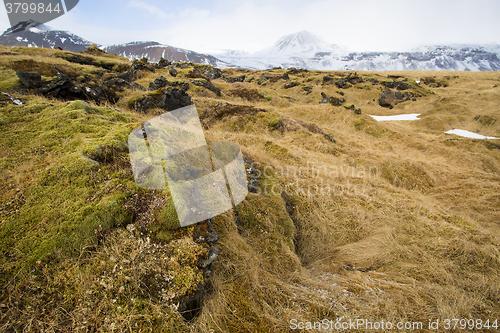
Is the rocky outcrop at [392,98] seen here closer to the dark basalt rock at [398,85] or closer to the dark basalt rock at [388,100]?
the dark basalt rock at [388,100]

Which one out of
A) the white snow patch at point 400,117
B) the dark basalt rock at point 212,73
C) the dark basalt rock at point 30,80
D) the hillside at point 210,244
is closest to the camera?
the hillside at point 210,244

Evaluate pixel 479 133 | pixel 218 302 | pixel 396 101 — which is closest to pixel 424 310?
pixel 218 302

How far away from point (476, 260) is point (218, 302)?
628 centimetres

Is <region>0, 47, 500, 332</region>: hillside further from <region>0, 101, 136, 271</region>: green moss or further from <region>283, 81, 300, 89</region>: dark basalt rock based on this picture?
<region>283, 81, 300, 89</region>: dark basalt rock

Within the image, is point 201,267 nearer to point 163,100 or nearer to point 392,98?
point 163,100

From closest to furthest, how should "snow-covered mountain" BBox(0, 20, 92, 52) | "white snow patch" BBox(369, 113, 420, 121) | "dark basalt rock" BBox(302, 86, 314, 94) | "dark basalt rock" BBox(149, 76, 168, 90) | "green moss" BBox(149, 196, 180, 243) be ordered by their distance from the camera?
"green moss" BBox(149, 196, 180, 243) < "dark basalt rock" BBox(149, 76, 168, 90) < "white snow patch" BBox(369, 113, 420, 121) < "dark basalt rock" BBox(302, 86, 314, 94) < "snow-covered mountain" BBox(0, 20, 92, 52)

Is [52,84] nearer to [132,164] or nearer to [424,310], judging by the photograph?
Result: [132,164]

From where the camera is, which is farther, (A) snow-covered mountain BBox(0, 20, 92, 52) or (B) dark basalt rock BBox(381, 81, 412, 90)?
(A) snow-covered mountain BBox(0, 20, 92, 52)

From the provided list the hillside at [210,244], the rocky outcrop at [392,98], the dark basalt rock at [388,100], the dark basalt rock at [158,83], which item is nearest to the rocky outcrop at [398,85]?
the rocky outcrop at [392,98]

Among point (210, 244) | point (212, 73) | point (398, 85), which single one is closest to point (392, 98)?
point (398, 85)

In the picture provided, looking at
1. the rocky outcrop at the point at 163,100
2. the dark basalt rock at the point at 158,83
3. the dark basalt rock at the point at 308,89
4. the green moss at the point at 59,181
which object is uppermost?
the dark basalt rock at the point at 158,83

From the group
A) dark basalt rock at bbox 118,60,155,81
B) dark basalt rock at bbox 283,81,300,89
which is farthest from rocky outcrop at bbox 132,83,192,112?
dark basalt rock at bbox 283,81,300,89

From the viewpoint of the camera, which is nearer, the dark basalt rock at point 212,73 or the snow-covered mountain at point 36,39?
the dark basalt rock at point 212,73

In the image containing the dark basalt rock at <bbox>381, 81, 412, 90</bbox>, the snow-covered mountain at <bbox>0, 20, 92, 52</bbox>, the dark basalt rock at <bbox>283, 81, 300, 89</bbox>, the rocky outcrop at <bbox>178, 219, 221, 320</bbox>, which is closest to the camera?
the rocky outcrop at <bbox>178, 219, 221, 320</bbox>
